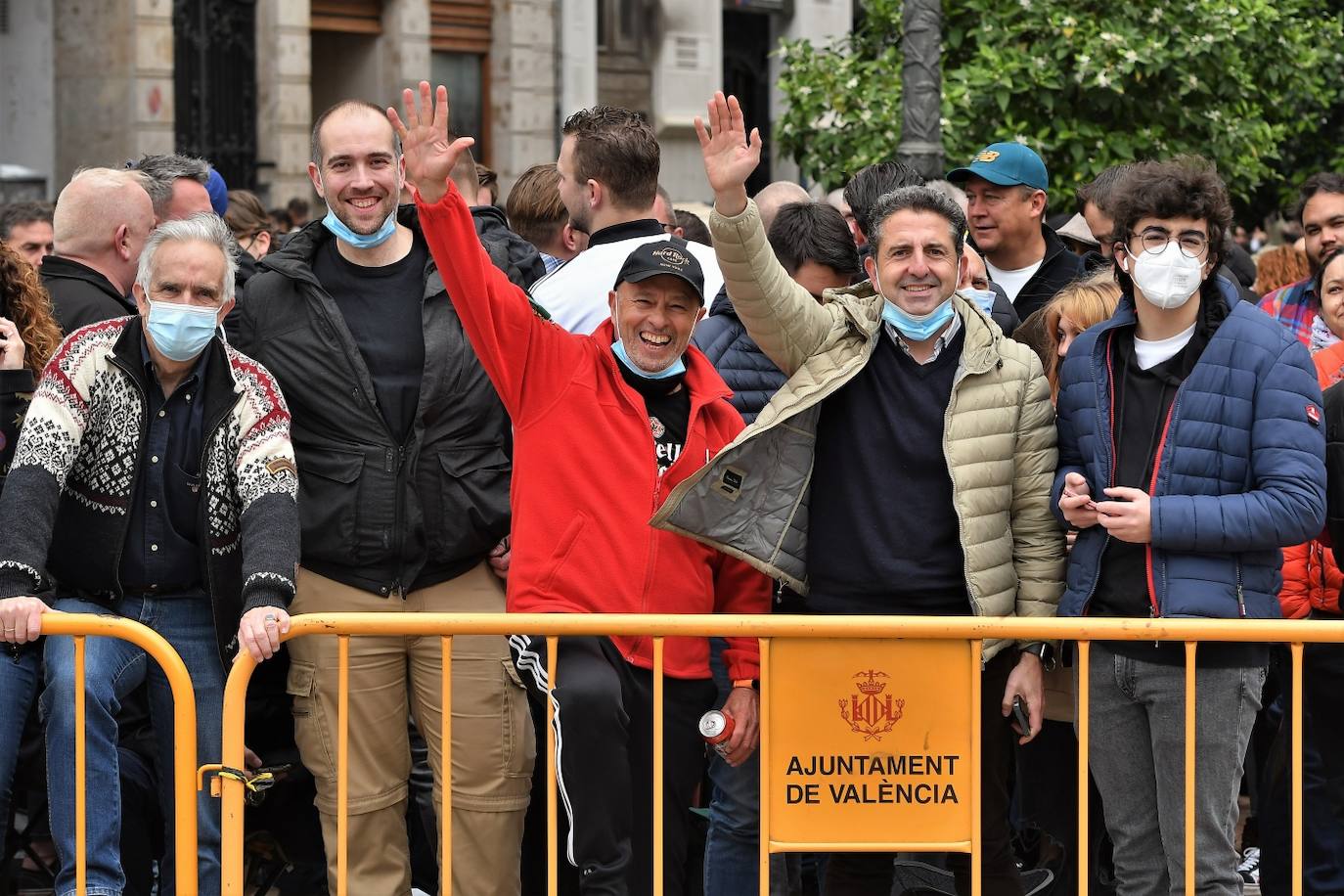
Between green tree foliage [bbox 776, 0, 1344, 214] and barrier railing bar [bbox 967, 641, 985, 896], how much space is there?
22.4 ft

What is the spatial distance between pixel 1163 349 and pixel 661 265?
4.31 ft

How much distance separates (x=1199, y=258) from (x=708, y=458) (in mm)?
1361

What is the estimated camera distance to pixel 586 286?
→ 18.4 feet

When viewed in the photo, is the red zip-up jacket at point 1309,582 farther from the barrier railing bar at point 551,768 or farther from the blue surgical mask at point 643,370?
the barrier railing bar at point 551,768

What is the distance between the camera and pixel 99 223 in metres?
6.01

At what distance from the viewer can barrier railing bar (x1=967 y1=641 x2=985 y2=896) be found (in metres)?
4.60

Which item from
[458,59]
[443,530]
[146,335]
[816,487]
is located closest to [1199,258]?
[816,487]

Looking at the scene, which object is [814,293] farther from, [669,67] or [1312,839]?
[669,67]

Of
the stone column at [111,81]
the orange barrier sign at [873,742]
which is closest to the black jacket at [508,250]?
the orange barrier sign at [873,742]

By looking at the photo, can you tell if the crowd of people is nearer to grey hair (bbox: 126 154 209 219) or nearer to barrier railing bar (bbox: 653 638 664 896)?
barrier railing bar (bbox: 653 638 664 896)

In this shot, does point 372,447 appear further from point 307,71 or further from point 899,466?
point 307,71

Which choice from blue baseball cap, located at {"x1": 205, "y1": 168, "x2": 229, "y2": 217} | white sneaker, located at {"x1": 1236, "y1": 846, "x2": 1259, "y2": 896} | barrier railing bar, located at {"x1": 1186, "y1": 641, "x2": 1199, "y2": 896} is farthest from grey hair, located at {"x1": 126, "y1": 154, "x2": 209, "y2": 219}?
white sneaker, located at {"x1": 1236, "y1": 846, "x2": 1259, "y2": 896}

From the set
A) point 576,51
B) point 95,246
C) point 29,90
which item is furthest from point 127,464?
point 576,51

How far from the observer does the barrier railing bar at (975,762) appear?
4602 mm
